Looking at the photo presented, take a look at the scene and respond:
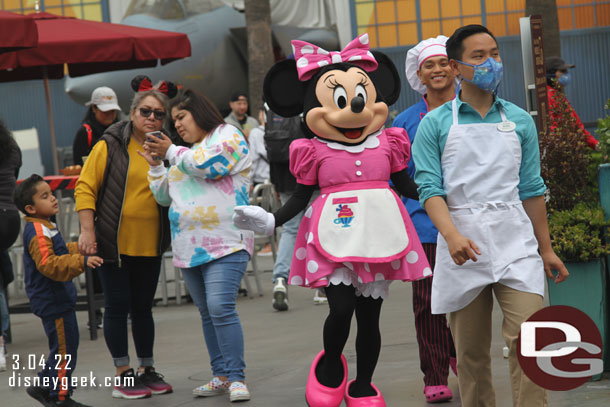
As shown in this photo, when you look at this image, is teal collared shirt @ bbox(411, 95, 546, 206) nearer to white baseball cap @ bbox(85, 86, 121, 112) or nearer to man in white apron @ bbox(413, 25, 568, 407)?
man in white apron @ bbox(413, 25, 568, 407)

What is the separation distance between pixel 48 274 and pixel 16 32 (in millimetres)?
3313

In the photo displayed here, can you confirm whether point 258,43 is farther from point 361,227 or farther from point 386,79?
point 361,227

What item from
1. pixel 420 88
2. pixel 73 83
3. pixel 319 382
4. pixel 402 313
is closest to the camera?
pixel 319 382

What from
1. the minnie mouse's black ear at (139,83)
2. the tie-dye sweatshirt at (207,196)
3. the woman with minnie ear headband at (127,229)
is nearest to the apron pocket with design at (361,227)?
the tie-dye sweatshirt at (207,196)

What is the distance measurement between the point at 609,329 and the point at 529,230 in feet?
5.33

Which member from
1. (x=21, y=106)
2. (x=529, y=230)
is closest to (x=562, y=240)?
(x=529, y=230)

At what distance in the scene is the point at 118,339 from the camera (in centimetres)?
623

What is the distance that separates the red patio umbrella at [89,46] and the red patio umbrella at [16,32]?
4.29ft

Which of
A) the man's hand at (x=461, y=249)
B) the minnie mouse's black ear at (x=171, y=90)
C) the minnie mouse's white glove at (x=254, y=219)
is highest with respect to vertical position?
the minnie mouse's black ear at (x=171, y=90)

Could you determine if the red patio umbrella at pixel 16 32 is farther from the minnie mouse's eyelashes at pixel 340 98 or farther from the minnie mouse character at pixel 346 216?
the minnie mouse's eyelashes at pixel 340 98

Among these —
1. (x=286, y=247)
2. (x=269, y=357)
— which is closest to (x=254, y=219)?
(x=269, y=357)

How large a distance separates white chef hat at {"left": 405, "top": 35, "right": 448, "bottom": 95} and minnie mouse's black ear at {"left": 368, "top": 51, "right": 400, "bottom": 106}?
0.19 metres

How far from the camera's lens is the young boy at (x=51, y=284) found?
5.67 meters

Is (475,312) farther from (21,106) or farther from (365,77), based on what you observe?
(21,106)
